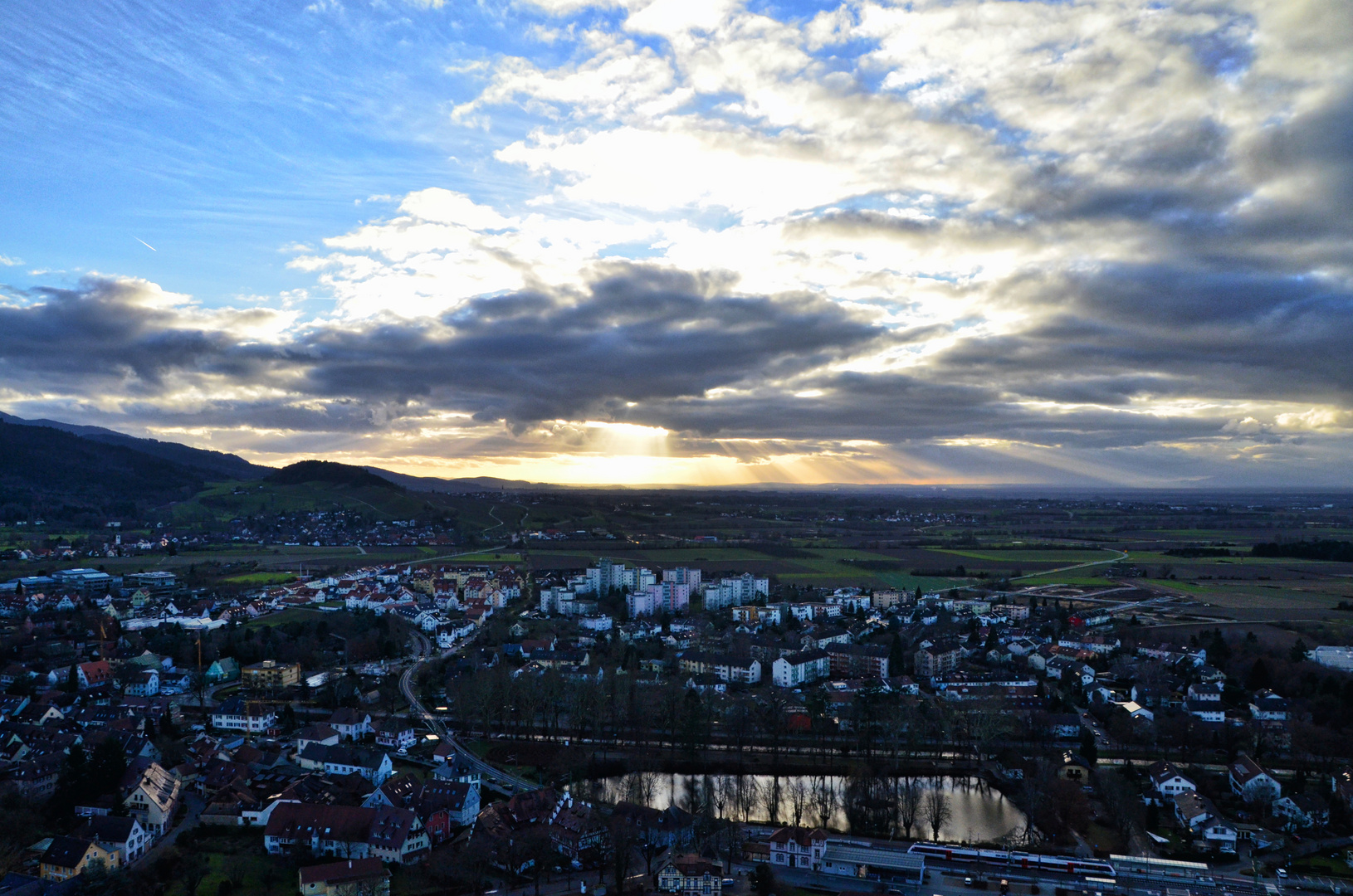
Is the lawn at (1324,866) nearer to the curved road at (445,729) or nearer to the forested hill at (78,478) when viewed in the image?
the curved road at (445,729)

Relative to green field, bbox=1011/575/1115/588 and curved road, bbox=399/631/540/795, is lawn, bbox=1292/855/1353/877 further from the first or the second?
green field, bbox=1011/575/1115/588

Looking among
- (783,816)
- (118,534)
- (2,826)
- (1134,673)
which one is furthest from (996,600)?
(118,534)

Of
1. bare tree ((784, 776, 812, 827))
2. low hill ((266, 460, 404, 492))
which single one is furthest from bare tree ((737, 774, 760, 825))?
low hill ((266, 460, 404, 492))

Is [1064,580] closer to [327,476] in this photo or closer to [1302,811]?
[1302,811]

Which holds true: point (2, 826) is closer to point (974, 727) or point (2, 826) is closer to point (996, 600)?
point (974, 727)

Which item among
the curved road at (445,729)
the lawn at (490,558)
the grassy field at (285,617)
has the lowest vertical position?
the curved road at (445,729)

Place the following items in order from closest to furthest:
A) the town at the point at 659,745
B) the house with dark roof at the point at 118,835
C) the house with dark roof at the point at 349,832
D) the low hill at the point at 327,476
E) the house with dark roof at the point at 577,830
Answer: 1. the house with dark roof at the point at 118,835
2. the town at the point at 659,745
3. the house with dark roof at the point at 349,832
4. the house with dark roof at the point at 577,830
5. the low hill at the point at 327,476

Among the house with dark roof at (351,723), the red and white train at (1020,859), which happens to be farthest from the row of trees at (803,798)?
the house with dark roof at (351,723)

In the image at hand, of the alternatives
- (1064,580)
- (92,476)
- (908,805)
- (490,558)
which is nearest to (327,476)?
(92,476)
